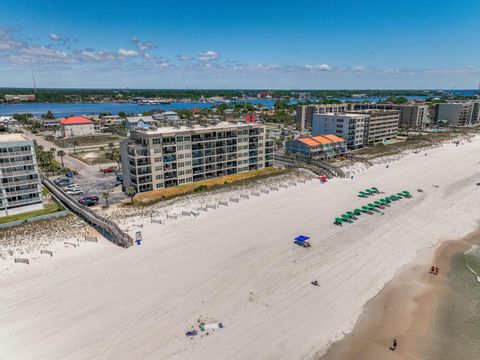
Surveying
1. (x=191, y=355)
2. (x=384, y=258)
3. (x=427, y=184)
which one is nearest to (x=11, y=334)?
(x=191, y=355)

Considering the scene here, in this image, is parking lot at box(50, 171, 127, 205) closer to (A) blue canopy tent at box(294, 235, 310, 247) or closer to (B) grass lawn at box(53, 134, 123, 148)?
(A) blue canopy tent at box(294, 235, 310, 247)

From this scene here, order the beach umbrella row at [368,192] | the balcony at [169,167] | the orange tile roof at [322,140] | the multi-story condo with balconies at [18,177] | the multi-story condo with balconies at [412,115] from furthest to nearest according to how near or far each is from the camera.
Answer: the multi-story condo with balconies at [412,115], the orange tile roof at [322,140], the balcony at [169,167], the beach umbrella row at [368,192], the multi-story condo with balconies at [18,177]

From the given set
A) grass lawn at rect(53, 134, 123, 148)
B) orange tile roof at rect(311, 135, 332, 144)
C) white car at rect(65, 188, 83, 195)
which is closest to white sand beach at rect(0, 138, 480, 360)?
white car at rect(65, 188, 83, 195)

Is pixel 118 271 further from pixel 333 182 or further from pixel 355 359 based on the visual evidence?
pixel 333 182

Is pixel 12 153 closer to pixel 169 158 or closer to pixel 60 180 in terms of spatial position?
pixel 60 180

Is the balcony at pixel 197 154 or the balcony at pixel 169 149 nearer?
the balcony at pixel 169 149

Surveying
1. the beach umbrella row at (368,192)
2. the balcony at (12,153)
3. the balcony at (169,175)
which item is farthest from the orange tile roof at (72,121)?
the beach umbrella row at (368,192)

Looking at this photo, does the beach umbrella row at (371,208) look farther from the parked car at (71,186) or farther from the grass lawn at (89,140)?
the grass lawn at (89,140)
